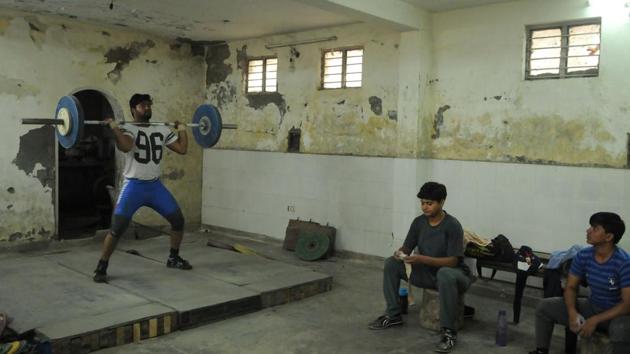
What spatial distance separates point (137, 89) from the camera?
7.55 m

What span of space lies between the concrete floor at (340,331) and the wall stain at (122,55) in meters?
3.59

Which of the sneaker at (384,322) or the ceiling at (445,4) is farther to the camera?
the ceiling at (445,4)

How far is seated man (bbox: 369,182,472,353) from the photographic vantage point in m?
3.87

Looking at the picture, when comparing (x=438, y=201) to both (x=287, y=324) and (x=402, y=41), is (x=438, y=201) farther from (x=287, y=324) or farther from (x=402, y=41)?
(x=402, y=41)

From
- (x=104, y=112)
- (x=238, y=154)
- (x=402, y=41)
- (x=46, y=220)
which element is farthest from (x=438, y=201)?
(x=104, y=112)

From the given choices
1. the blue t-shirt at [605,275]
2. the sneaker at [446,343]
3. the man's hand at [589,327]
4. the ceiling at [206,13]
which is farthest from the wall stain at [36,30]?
the man's hand at [589,327]

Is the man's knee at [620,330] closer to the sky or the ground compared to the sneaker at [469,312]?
closer to the sky

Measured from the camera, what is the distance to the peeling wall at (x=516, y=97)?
486 cm

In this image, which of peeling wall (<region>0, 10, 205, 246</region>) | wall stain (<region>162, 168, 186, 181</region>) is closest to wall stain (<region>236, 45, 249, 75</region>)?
peeling wall (<region>0, 10, 205, 246</region>)

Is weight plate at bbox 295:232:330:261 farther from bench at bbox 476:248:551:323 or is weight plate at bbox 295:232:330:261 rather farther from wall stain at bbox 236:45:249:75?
wall stain at bbox 236:45:249:75

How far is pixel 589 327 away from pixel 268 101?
525 centimetres

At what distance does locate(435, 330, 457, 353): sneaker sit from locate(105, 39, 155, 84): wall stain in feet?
18.2

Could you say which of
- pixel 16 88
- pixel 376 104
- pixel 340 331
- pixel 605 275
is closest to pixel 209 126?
pixel 376 104

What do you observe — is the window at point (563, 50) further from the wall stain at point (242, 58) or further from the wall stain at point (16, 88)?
the wall stain at point (16, 88)
